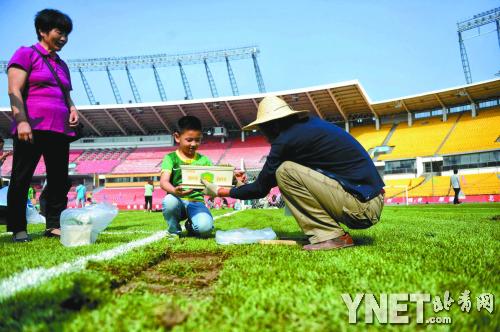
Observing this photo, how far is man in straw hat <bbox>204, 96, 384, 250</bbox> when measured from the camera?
2.86 meters

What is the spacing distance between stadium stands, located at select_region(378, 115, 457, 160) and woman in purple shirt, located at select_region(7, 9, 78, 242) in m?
29.9

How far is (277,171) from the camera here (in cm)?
300

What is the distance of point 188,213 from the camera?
4.18 metres

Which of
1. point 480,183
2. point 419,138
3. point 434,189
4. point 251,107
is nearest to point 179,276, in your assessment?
point 434,189

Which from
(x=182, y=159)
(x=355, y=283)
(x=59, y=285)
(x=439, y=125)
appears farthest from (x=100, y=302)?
(x=439, y=125)

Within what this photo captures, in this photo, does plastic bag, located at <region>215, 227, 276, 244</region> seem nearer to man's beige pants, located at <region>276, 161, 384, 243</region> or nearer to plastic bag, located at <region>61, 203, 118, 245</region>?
man's beige pants, located at <region>276, 161, 384, 243</region>

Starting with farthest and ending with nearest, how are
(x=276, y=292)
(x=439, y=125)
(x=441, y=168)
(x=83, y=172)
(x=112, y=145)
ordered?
(x=112, y=145)
(x=83, y=172)
(x=439, y=125)
(x=441, y=168)
(x=276, y=292)

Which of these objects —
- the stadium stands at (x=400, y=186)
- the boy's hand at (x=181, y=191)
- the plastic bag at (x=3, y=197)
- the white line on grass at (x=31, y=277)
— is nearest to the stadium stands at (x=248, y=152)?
the stadium stands at (x=400, y=186)

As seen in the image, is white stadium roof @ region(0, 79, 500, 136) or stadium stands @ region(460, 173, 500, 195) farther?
white stadium roof @ region(0, 79, 500, 136)

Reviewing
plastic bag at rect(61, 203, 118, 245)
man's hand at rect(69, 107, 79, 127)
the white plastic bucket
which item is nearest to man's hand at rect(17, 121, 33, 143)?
man's hand at rect(69, 107, 79, 127)

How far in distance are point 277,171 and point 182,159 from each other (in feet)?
5.10

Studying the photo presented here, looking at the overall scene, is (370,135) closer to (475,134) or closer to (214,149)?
(475,134)

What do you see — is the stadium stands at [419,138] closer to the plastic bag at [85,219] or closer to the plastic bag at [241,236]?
the plastic bag at [241,236]

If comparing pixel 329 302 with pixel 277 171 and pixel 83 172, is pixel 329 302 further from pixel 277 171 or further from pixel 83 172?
pixel 83 172
